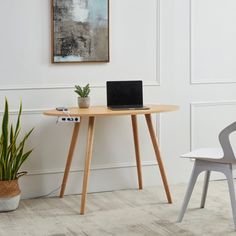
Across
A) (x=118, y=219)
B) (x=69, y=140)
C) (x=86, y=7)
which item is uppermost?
(x=86, y=7)

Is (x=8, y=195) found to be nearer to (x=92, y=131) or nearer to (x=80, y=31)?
(x=92, y=131)

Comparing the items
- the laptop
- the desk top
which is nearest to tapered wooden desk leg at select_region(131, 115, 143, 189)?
the laptop

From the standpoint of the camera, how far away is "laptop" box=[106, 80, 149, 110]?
4535mm

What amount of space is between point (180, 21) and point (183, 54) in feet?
0.88

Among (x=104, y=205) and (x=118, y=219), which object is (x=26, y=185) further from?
(x=118, y=219)

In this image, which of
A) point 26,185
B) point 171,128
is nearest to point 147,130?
point 171,128

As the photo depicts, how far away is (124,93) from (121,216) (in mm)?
952

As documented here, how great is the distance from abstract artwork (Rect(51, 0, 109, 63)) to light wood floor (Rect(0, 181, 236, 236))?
107 cm

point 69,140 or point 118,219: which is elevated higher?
point 69,140

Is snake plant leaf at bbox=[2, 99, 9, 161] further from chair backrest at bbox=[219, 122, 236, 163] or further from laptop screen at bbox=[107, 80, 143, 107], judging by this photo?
chair backrest at bbox=[219, 122, 236, 163]

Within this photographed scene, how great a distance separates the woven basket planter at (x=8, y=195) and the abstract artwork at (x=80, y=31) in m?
0.98

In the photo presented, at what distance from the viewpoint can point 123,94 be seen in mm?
4551

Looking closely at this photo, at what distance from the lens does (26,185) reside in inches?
182

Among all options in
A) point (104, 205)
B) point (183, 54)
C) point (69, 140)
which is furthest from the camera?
point (183, 54)
